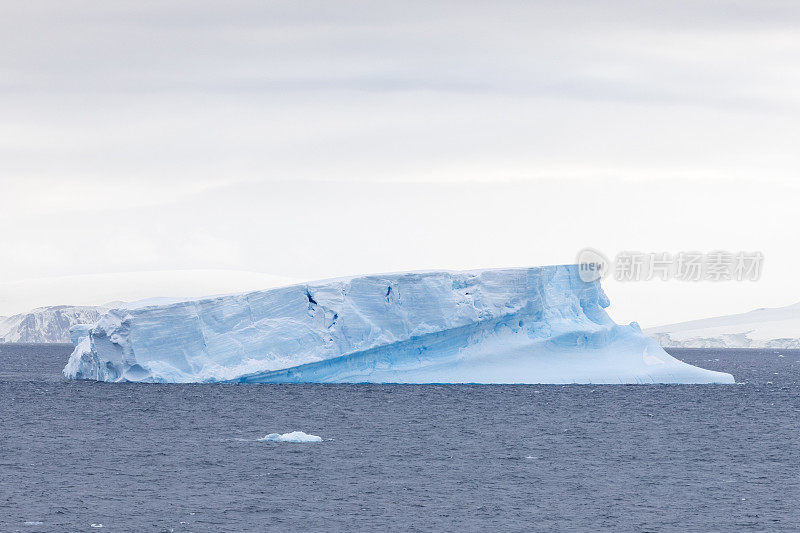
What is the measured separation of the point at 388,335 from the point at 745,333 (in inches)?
4872

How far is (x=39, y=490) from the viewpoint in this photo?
18.6m

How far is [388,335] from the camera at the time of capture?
37250 millimetres

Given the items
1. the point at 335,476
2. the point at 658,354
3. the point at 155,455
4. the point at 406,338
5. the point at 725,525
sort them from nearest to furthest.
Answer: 1. the point at 725,525
2. the point at 335,476
3. the point at 155,455
4. the point at 406,338
5. the point at 658,354

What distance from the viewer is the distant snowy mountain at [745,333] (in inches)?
5822

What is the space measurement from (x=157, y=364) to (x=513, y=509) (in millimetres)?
21241

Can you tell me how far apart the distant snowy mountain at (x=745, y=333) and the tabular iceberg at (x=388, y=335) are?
115m

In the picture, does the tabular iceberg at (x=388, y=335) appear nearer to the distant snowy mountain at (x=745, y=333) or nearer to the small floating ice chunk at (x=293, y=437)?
the small floating ice chunk at (x=293, y=437)

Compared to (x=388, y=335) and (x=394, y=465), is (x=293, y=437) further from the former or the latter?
(x=388, y=335)

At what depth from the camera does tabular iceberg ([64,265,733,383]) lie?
36562 mm

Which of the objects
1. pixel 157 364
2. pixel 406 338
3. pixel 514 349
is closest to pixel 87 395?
pixel 157 364

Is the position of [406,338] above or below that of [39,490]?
above

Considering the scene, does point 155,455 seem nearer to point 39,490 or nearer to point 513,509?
point 39,490

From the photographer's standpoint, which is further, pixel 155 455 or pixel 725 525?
pixel 155 455
